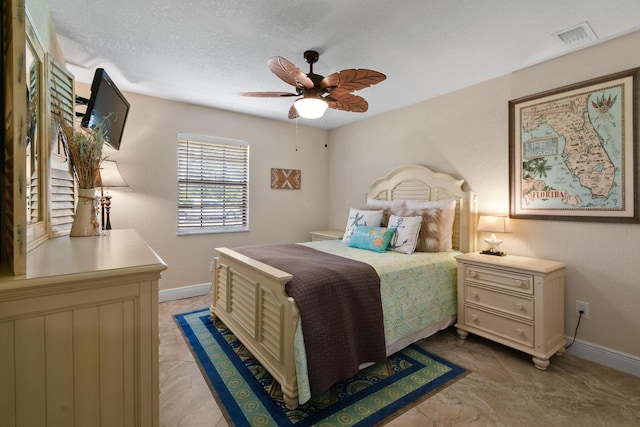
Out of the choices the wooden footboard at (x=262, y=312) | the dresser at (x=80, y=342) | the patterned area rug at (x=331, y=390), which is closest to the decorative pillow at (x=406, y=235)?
the patterned area rug at (x=331, y=390)

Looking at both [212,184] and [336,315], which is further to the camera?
[212,184]

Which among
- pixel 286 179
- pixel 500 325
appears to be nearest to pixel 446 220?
pixel 500 325

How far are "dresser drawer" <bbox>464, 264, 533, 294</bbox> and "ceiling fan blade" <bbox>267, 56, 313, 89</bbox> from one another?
6.83 feet

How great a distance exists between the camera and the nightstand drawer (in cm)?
223

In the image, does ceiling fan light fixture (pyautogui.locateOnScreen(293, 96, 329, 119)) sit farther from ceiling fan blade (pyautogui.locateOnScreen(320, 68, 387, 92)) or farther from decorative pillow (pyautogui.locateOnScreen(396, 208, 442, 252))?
decorative pillow (pyautogui.locateOnScreen(396, 208, 442, 252))

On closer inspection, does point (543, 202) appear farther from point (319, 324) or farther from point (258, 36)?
point (258, 36)

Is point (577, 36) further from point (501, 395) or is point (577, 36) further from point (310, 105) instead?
point (501, 395)

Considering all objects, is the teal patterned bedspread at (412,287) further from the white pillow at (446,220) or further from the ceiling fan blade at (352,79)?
the ceiling fan blade at (352,79)

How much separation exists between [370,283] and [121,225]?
2927 millimetres

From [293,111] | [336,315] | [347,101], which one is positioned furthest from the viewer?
[293,111]

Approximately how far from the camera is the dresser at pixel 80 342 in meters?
0.84

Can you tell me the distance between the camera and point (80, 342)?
3.05ft

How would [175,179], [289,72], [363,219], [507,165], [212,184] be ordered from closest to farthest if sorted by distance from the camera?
[289,72] → [507,165] → [363,219] → [175,179] → [212,184]

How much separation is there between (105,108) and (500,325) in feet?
11.2
